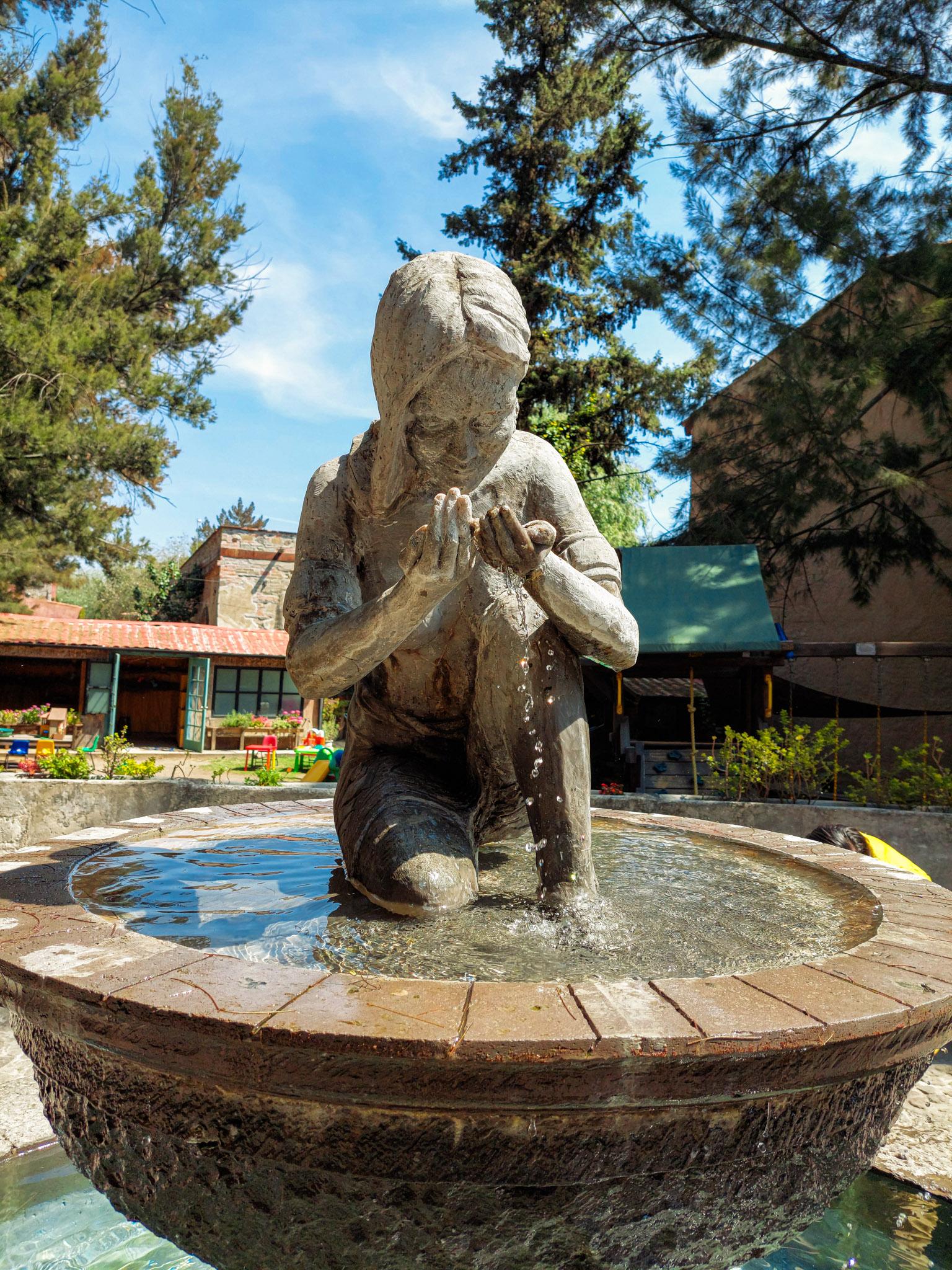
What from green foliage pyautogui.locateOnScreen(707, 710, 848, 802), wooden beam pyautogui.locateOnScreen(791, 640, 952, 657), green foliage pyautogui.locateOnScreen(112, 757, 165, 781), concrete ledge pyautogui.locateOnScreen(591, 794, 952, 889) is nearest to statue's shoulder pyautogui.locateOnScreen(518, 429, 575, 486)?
concrete ledge pyautogui.locateOnScreen(591, 794, 952, 889)

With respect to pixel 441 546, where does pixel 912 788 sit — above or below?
A: below

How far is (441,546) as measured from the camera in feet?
5.99

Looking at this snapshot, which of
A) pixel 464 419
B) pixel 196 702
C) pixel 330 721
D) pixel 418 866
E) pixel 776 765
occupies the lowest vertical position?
pixel 418 866

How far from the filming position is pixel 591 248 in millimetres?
15078

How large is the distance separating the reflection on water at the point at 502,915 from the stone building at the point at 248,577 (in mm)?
18688

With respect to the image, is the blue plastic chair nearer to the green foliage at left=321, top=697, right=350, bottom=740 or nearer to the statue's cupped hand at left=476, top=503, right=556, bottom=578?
the green foliage at left=321, top=697, right=350, bottom=740

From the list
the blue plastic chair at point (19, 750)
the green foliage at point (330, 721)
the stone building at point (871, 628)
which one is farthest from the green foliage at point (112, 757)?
the green foliage at point (330, 721)

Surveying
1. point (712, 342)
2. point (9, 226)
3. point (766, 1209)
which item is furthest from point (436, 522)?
point (9, 226)

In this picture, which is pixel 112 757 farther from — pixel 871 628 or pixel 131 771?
pixel 871 628

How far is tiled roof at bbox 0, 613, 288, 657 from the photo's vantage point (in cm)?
1688

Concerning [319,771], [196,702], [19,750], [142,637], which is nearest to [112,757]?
[319,771]

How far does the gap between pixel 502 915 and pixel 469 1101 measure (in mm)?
735

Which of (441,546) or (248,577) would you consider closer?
(441,546)

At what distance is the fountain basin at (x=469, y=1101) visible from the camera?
1.28 meters
